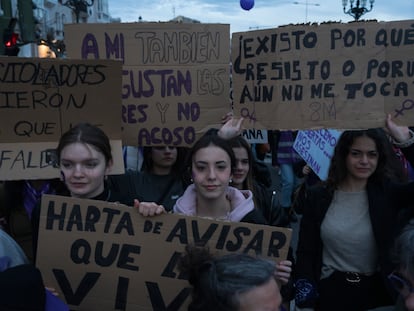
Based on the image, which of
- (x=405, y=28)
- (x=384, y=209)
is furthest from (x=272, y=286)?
(x=405, y=28)

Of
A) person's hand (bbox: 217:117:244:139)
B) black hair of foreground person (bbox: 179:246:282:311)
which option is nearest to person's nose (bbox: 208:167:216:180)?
person's hand (bbox: 217:117:244:139)

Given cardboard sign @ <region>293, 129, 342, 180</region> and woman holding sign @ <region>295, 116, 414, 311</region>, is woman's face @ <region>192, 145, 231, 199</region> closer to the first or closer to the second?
woman holding sign @ <region>295, 116, 414, 311</region>

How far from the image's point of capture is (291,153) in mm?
6074

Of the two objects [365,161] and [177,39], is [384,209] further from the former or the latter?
[177,39]

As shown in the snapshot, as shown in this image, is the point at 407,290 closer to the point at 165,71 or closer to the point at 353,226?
the point at 353,226

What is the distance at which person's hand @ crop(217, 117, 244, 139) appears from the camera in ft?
8.90

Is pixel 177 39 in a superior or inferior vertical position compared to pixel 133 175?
superior

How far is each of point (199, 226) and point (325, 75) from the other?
1158 mm

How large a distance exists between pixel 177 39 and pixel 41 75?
0.81m

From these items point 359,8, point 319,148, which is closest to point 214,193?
point 319,148

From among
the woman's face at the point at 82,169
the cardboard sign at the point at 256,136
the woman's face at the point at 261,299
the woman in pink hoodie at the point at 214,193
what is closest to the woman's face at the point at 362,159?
the woman in pink hoodie at the point at 214,193

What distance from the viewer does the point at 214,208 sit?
8.16ft

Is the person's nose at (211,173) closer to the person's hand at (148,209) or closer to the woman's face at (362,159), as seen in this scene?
the person's hand at (148,209)

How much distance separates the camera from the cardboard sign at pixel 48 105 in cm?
273
